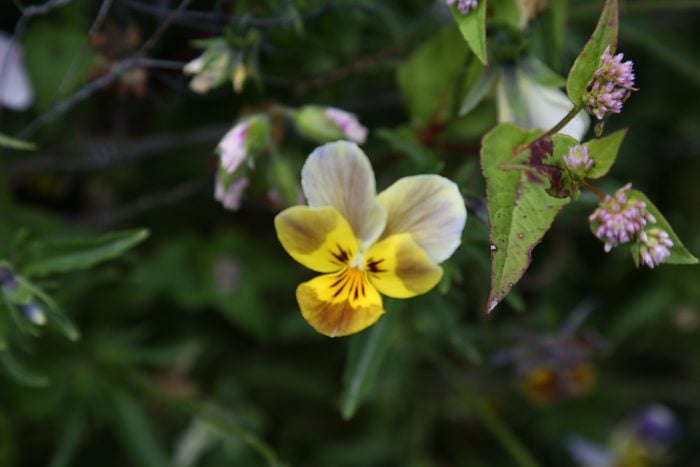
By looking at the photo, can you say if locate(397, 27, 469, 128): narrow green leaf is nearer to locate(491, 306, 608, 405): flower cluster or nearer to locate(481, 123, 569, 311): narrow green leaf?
locate(481, 123, 569, 311): narrow green leaf

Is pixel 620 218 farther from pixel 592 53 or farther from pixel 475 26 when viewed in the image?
pixel 475 26

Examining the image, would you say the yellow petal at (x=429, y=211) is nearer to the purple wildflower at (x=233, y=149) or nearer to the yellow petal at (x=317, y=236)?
the yellow petal at (x=317, y=236)

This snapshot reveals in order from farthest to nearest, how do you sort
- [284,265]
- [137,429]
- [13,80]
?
[284,265]
[137,429]
[13,80]

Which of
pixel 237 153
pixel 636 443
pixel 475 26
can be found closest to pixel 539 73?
pixel 475 26

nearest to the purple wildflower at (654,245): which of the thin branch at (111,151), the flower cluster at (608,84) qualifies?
the flower cluster at (608,84)

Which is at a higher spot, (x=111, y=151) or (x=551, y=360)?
(x=111, y=151)

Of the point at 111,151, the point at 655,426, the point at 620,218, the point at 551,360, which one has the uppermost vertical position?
the point at 620,218

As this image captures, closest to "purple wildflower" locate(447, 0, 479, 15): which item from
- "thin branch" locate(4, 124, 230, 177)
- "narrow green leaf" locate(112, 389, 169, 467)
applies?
"thin branch" locate(4, 124, 230, 177)

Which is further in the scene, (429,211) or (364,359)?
(364,359)
